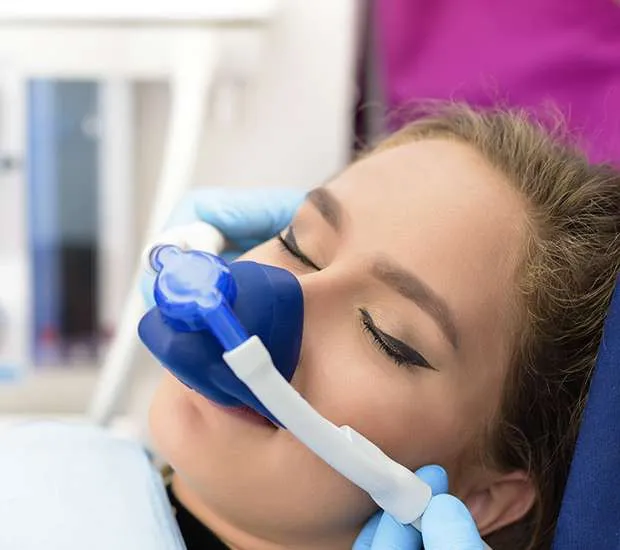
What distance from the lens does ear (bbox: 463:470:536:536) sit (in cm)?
96

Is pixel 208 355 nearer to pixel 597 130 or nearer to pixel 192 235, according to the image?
pixel 192 235

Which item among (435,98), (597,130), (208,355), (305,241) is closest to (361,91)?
(435,98)

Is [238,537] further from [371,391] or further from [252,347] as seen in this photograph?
[252,347]

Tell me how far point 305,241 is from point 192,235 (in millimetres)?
200

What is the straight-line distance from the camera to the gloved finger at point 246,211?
1.17 metres

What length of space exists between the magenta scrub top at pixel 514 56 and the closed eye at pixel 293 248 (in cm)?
46

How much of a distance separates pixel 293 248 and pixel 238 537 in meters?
0.29

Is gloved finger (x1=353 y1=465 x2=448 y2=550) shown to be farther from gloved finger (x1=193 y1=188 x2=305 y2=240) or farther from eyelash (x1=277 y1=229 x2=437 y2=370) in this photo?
gloved finger (x1=193 y1=188 x2=305 y2=240)

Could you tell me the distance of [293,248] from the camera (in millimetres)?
932

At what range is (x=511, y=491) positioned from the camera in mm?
970

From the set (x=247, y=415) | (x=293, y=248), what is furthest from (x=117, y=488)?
(x=293, y=248)

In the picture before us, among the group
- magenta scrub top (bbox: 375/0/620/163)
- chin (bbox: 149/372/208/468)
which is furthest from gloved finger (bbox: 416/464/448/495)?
magenta scrub top (bbox: 375/0/620/163)

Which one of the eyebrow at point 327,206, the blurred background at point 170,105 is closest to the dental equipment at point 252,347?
the eyebrow at point 327,206

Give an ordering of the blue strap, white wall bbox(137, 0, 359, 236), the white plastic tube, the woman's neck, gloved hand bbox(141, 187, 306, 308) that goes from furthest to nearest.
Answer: white wall bbox(137, 0, 359, 236) → gloved hand bbox(141, 187, 306, 308) → the woman's neck → the blue strap → the white plastic tube
